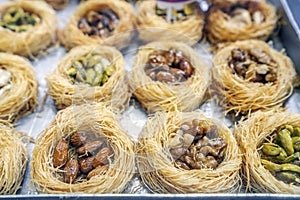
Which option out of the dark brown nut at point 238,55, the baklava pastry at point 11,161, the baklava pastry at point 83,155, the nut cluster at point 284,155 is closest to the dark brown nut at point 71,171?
the baklava pastry at point 83,155

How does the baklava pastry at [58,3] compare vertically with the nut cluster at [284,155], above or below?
above

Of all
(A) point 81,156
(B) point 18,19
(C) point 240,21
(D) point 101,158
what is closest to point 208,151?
(D) point 101,158

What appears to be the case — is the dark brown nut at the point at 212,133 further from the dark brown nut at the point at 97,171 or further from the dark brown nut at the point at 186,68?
the dark brown nut at the point at 97,171

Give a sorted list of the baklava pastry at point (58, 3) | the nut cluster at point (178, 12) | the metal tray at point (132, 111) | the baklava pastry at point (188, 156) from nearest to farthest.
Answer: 1. the metal tray at point (132, 111)
2. the baklava pastry at point (188, 156)
3. the nut cluster at point (178, 12)
4. the baklava pastry at point (58, 3)

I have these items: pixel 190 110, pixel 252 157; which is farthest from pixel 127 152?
pixel 252 157

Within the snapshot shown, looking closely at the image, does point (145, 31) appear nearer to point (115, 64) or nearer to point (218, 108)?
point (115, 64)

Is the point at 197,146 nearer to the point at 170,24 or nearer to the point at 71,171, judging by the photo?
the point at 71,171

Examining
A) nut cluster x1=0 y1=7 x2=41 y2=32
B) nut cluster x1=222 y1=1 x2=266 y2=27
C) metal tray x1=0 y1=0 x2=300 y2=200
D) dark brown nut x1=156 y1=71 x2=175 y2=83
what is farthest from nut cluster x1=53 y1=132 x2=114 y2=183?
nut cluster x1=222 y1=1 x2=266 y2=27
